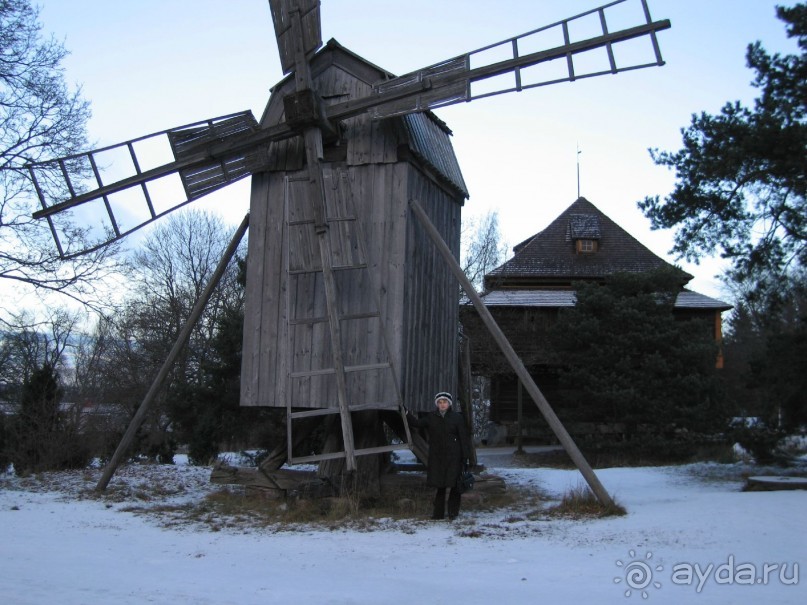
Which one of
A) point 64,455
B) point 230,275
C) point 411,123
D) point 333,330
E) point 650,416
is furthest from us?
point 230,275

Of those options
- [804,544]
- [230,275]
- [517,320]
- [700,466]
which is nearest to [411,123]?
[804,544]

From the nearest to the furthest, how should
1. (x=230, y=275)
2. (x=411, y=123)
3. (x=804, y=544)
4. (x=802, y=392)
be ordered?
(x=804, y=544), (x=411, y=123), (x=802, y=392), (x=230, y=275)

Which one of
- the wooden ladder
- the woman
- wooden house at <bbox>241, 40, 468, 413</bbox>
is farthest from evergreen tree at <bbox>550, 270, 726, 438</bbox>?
the woman

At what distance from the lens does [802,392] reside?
39.5 ft

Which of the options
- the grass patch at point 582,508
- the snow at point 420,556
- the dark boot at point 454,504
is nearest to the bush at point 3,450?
the snow at point 420,556

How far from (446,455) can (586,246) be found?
1748 cm

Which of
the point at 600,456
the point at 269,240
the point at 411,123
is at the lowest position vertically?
the point at 600,456

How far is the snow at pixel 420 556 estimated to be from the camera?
17.6 feet

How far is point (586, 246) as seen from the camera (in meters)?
24.9

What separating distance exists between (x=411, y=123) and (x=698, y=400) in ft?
37.4

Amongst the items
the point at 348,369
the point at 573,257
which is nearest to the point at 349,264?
the point at 348,369

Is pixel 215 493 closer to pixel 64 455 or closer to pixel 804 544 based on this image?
pixel 64 455

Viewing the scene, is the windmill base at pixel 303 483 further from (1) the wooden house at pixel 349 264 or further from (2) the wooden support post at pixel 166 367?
(2) the wooden support post at pixel 166 367

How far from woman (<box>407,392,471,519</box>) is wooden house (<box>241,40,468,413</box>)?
64cm
